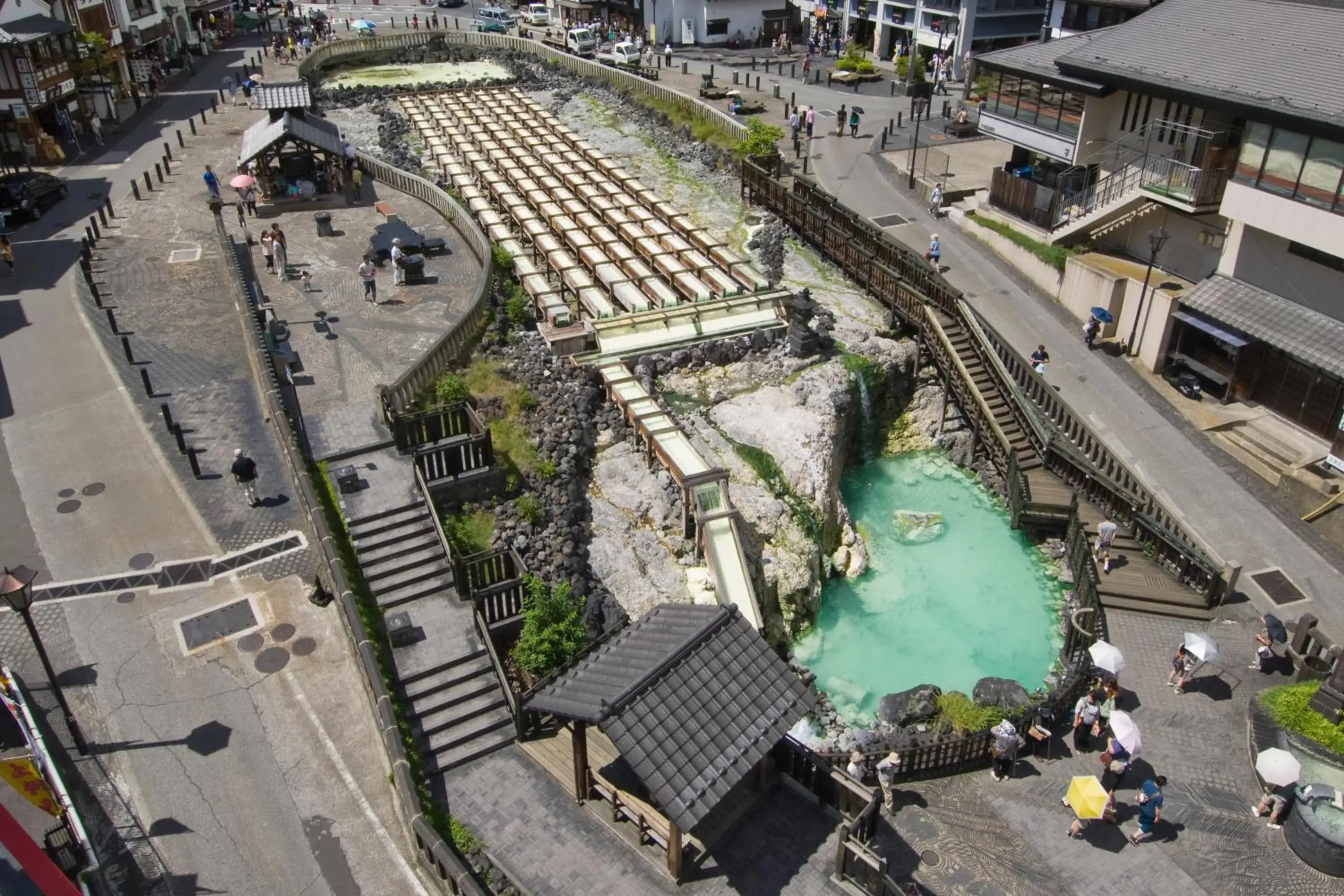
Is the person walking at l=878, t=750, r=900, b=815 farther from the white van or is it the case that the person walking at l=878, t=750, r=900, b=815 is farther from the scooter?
the white van

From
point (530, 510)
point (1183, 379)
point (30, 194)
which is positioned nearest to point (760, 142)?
point (1183, 379)

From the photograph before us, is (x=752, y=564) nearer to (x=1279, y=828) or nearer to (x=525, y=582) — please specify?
(x=525, y=582)

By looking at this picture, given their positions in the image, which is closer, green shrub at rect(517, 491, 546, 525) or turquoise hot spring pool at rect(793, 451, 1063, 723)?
turquoise hot spring pool at rect(793, 451, 1063, 723)

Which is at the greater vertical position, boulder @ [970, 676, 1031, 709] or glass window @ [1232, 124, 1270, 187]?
glass window @ [1232, 124, 1270, 187]

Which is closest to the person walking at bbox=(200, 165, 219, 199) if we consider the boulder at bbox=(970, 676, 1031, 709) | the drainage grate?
the boulder at bbox=(970, 676, 1031, 709)

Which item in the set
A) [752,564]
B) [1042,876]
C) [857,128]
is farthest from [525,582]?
[857,128]
